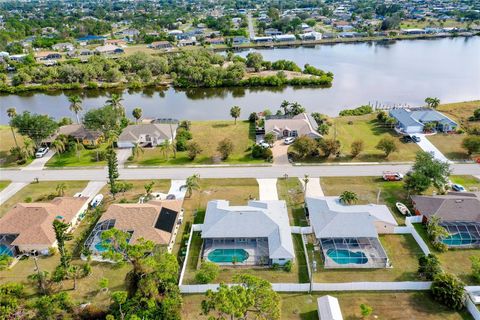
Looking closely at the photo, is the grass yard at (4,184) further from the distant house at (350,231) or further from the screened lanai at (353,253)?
the screened lanai at (353,253)

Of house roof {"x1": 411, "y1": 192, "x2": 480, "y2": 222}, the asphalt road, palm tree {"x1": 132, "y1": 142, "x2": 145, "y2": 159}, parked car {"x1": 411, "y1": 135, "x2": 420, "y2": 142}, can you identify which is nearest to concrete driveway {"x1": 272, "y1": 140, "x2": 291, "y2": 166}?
the asphalt road

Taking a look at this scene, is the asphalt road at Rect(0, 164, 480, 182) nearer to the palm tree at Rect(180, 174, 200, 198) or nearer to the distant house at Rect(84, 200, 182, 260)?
the palm tree at Rect(180, 174, 200, 198)

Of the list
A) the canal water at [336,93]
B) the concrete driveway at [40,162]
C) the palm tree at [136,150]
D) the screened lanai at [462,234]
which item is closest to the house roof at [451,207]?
the screened lanai at [462,234]

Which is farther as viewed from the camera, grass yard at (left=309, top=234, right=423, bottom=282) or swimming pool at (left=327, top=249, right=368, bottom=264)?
swimming pool at (left=327, top=249, right=368, bottom=264)

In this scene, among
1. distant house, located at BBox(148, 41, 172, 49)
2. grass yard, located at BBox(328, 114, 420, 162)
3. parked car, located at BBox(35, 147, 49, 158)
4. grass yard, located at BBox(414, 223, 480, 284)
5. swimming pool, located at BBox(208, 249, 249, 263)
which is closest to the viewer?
grass yard, located at BBox(414, 223, 480, 284)

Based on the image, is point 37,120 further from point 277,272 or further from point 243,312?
point 243,312

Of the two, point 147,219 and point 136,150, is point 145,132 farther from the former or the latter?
point 147,219

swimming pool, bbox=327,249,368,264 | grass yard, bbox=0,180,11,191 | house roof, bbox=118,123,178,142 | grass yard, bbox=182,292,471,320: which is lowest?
grass yard, bbox=182,292,471,320
